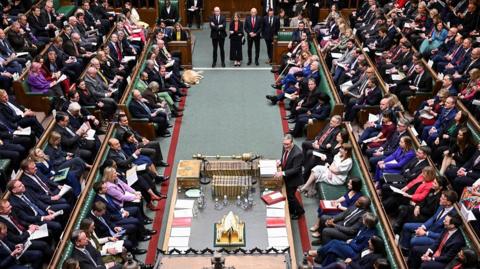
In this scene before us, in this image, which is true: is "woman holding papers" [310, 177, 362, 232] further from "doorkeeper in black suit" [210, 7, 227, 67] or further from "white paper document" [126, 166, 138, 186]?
"doorkeeper in black suit" [210, 7, 227, 67]

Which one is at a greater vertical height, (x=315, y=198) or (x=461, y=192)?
(x=461, y=192)

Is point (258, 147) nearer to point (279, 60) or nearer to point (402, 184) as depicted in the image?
point (402, 184)

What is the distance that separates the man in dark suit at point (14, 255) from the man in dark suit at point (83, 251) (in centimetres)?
72

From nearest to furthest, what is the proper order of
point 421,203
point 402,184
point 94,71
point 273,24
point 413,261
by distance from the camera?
point 413,261 → point 421,203 → point 402,184 → point 94,71 → point 273,24

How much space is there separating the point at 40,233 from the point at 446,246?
496 cm

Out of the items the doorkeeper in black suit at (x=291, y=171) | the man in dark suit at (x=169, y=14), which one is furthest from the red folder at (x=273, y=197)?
the man in dark suit at (x=169, y=14)

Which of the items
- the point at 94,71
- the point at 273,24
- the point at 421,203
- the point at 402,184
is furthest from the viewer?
the point at 273,24

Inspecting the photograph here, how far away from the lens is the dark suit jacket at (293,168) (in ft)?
26.5

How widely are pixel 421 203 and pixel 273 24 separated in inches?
312

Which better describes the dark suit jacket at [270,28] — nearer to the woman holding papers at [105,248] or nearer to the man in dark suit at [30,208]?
the man in dark suit at [30,208]

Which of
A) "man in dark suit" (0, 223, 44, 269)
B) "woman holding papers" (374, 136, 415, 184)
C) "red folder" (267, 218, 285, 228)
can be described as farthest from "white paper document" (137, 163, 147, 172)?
"woman holding papers" (374, 136, 415, 184)

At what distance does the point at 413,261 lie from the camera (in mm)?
6684

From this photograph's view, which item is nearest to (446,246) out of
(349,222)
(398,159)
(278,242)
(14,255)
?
(349,222)

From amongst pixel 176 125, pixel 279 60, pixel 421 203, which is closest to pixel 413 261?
pixel 421 203
